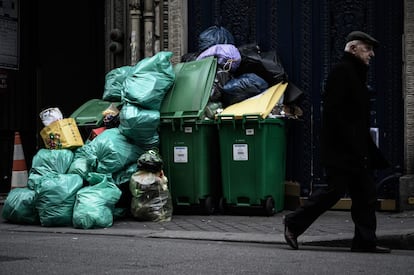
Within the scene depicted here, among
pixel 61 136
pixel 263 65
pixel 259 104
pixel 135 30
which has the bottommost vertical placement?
pixel 61 136

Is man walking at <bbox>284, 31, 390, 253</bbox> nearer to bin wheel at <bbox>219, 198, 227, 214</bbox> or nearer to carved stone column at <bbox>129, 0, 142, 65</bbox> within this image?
bin wheel at <bbox>219, 198, 227, 214</bbox>

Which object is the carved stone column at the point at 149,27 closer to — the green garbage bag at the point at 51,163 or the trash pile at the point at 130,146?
the trash pile at the point at 130,146

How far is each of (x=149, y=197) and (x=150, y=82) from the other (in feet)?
4.87

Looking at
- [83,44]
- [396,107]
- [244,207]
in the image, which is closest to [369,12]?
[396,107]

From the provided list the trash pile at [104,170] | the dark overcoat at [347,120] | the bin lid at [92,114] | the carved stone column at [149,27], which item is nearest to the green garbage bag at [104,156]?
the trash pile at [104,170]

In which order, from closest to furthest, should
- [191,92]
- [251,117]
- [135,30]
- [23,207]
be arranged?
[23,207]
[251,117]
[191,92]
[135,30]

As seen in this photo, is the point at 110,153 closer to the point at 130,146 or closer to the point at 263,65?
the point at 130,146

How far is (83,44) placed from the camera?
47.8ft

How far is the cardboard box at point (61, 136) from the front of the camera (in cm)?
1023

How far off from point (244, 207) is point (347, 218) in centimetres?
118

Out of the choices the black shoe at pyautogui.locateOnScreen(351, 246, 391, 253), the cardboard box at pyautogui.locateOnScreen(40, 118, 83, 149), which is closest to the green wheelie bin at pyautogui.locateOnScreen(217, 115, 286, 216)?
the cardboard box at pyautogui.locateOnScreen(40, 118, 83, 149)

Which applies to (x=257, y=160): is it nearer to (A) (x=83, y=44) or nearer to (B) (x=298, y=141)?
(B) (x=298, y=141)

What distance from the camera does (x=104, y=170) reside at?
9750mm

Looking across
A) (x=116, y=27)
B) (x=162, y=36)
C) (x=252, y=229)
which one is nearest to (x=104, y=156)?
(x=252, y=229)
